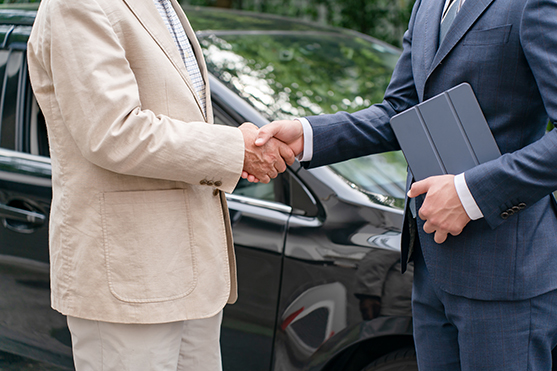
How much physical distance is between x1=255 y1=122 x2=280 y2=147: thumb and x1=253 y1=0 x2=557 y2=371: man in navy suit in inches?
17.3

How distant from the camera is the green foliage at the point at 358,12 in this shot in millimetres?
6918

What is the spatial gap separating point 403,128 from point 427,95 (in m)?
0.10

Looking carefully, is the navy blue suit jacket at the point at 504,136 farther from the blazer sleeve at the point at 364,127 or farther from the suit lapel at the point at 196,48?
the suit lapel at the point at 196,48

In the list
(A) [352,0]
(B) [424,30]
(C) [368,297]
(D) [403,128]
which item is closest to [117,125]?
(D) [403,128]

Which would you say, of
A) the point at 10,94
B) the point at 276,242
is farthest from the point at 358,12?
the point at 276,242

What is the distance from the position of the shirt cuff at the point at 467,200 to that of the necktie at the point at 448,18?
1.20 feet

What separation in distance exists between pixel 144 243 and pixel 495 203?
871 mm

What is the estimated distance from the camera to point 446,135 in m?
1.38

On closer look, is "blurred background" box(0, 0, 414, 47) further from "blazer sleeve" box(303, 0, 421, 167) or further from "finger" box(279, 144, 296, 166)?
"finger" box(279, 144, 296, 166)

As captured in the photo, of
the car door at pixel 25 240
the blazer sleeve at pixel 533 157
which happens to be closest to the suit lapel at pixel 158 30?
the blazer sleeve at pixel 533 157

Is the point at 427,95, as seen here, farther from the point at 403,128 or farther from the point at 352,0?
the point at 352,0

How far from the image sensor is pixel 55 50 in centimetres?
→ 133

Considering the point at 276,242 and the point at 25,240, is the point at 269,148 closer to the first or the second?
the point at 276,242

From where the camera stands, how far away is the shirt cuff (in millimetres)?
1295
